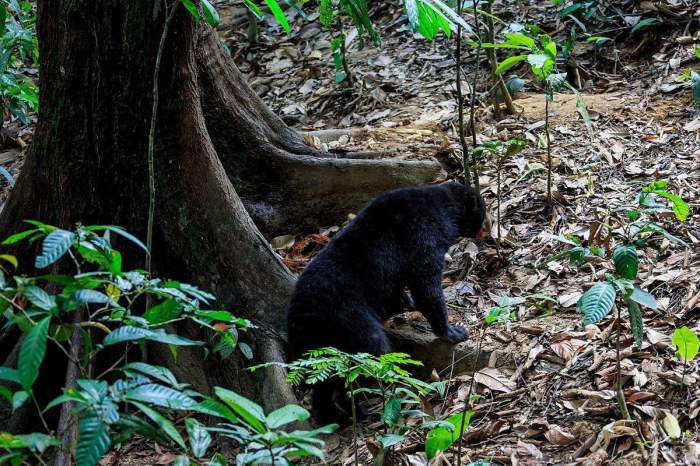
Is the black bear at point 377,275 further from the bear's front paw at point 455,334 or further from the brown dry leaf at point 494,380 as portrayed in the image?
the brown dry leaf at point 494,380

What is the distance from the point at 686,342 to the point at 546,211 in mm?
2831

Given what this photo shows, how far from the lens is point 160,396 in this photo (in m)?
2.30

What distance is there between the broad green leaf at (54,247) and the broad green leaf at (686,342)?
2957mm

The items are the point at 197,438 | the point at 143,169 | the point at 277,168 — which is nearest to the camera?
the point at 197,438

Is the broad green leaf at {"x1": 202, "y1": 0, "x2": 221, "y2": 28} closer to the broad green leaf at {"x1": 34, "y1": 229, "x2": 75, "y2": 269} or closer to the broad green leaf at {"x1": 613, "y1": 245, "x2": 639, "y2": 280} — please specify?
the broad green leaf at {"x1": 34, "y1": 229, "x2": 75, "y2": 269}

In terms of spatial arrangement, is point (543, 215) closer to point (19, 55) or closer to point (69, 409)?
point (69, 409)

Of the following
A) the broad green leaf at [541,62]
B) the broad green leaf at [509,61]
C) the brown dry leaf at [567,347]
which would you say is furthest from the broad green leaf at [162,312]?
the broad green leaf at [509,61]

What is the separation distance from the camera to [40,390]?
17.3 ft

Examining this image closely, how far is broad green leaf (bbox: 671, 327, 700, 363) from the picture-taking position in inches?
154

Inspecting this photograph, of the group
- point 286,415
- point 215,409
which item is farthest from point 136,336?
point 286,415

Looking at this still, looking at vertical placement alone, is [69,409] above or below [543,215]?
above

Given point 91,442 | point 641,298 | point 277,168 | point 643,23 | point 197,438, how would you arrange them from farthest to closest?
point 643,23, point 277,168, point 641,298, point 197,438, point 91,442

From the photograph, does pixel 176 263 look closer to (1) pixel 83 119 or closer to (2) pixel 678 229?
(1) pixel 83 119

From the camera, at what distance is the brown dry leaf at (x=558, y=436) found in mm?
4020
